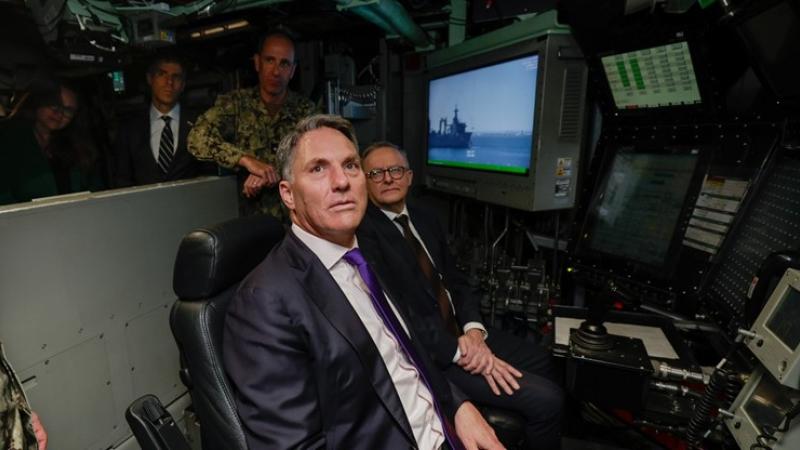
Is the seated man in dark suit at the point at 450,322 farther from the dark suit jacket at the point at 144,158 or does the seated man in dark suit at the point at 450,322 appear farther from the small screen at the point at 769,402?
the dark suit jacket at the point at 144,158

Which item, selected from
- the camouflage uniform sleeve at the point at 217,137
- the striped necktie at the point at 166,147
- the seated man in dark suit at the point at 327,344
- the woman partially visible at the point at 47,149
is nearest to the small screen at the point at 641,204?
the seated man in dark suit at the point at 327,344

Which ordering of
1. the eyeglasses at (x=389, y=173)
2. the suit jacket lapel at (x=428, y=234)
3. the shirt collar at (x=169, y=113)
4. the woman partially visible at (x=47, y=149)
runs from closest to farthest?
the woman partially visible at (x=47, y=149)
the eyeglasses at (x=389, y=173)
the suit jacket lapel at (x=428, y=234)
the shirt collar at (x=169, y=113)

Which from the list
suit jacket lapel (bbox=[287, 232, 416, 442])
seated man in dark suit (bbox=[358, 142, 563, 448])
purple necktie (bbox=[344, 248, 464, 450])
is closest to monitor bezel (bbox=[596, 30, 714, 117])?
seated man in dark suit (bbox=[358, 142, 563, 448])

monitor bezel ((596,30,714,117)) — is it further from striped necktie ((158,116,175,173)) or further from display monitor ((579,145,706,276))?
striped necktie ((158,116,175,173))

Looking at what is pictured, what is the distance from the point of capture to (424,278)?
68.4 inches

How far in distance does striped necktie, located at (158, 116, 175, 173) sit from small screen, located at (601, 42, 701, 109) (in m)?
2.10

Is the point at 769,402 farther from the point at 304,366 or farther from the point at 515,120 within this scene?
the point at 515,120

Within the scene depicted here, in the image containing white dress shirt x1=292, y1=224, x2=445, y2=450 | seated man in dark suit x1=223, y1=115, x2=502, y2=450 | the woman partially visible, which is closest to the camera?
seated man in dark suit x1=223, y1=115, x2=502, y2=450

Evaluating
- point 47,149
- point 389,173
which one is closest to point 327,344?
point 389,173

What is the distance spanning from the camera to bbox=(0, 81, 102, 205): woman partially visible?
1.44 meters

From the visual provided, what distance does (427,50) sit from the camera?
2920mm

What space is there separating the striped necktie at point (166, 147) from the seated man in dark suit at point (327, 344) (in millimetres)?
1182

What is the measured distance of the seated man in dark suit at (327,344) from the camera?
3.12 feet

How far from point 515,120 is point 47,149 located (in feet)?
6.83
